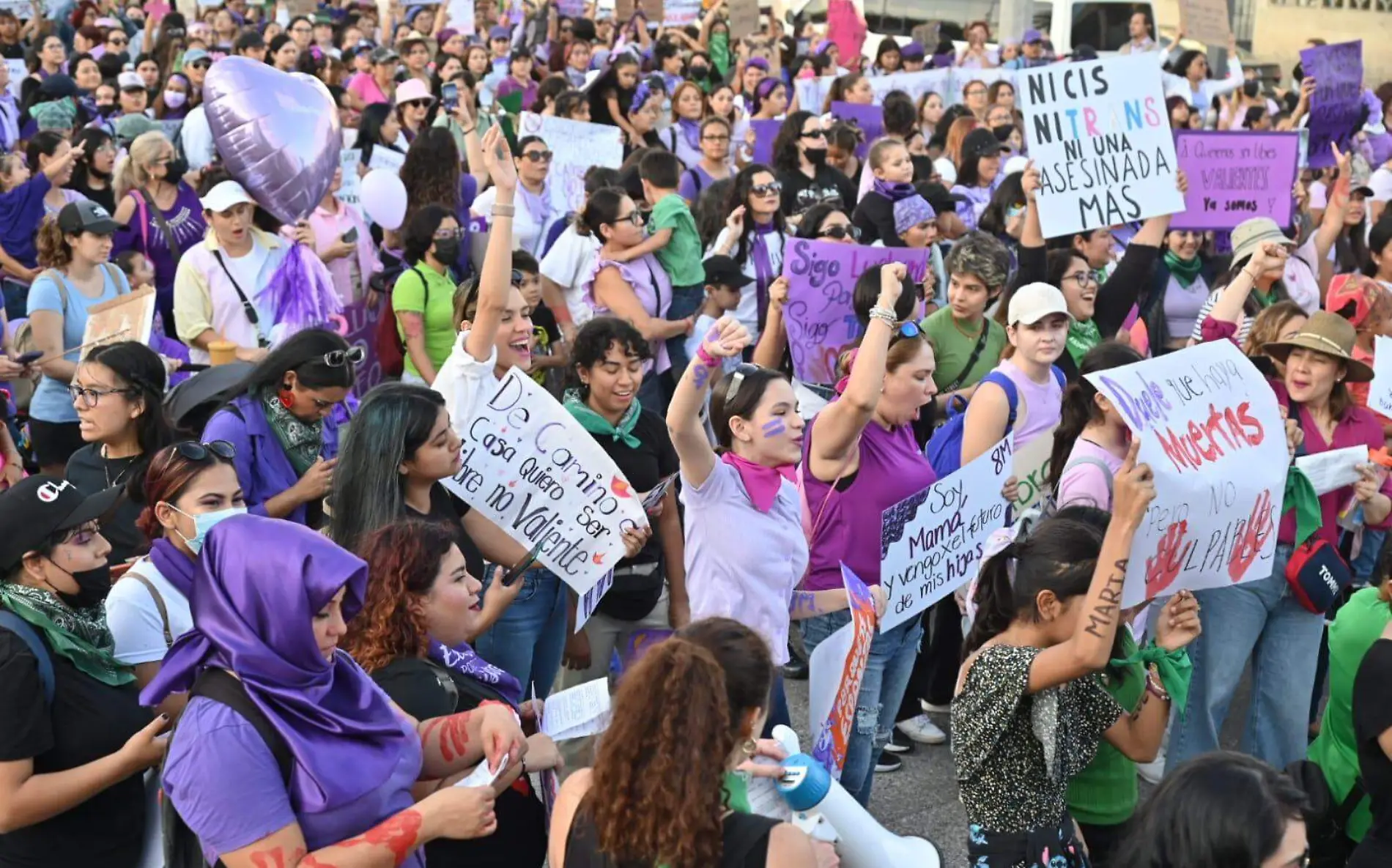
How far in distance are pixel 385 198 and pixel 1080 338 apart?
372 centimetres

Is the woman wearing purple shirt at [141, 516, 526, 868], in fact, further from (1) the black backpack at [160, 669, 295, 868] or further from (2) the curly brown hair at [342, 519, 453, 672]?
(2) the curly brown hair at [342, 519, 453, 672]

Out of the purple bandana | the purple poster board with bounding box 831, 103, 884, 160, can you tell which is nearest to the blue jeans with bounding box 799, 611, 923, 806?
the purple bandana

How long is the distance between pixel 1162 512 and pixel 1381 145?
11496 millimetres

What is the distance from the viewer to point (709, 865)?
262 cm

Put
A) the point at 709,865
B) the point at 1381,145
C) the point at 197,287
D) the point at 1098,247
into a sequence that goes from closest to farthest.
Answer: the point at 709,865 → the point at 197,287 → the point at 1098,247 → the point at 1381,145

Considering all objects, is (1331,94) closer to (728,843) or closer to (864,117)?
(864,117)

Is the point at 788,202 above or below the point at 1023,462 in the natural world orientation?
below

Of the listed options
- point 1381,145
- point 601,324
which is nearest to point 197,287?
point 601,324

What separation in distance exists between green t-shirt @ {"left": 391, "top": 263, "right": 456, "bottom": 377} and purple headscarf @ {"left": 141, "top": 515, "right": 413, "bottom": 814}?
4076mm

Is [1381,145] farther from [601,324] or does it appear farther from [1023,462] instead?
[601,324]

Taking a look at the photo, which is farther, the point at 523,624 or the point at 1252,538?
the point at 523,624

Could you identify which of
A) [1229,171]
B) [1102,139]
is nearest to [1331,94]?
[1229,171]

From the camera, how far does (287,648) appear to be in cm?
285

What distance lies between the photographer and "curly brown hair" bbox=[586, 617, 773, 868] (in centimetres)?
261
